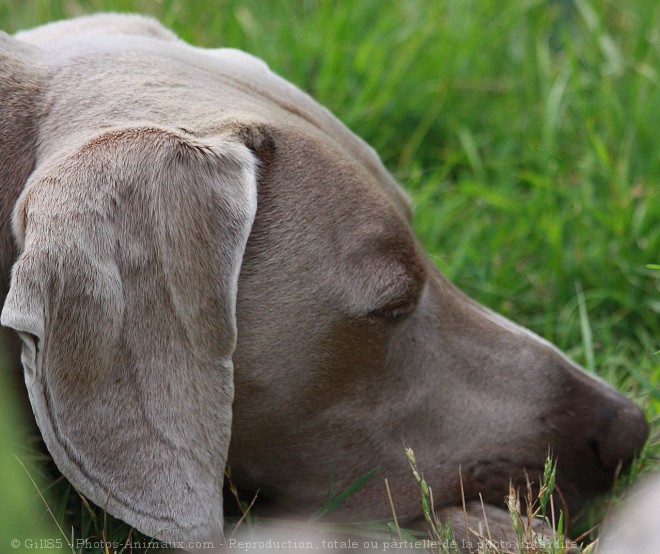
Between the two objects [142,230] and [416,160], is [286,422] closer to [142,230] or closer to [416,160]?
[142,230]

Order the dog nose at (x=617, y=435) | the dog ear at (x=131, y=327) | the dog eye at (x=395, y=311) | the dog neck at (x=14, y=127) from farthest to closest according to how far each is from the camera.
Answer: the dog nose at (x=617, y=435)
the dog eye at (x=395, y=311)
the dog neck at (x=14, y=127)
the dog ear at (x=131, y=327)

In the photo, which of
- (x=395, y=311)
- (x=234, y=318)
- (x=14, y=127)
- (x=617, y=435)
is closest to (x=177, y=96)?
(x=14, y=127)

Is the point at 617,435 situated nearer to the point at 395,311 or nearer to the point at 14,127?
the point at 395,311

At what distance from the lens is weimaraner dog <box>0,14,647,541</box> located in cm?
208

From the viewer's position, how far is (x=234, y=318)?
2.21m

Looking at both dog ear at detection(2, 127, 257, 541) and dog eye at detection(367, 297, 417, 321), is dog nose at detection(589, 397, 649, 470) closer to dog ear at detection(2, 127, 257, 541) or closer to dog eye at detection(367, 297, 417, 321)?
dog eye at detection(367, 297, 417, 321)

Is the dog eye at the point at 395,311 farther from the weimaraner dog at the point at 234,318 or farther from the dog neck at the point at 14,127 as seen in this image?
the dog neck at the point at 14,127

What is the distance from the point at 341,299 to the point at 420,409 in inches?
14.0

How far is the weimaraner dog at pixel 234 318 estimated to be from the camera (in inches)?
81.9

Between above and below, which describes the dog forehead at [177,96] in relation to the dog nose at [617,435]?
above

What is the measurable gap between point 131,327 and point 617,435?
120 cm

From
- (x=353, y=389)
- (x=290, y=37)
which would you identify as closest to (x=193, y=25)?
(x=290, y=37)

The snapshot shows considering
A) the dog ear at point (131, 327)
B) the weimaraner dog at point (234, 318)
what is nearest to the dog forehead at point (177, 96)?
the weimaraner dog at point (234, 318)

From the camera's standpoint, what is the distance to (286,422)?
2412 millimetres
